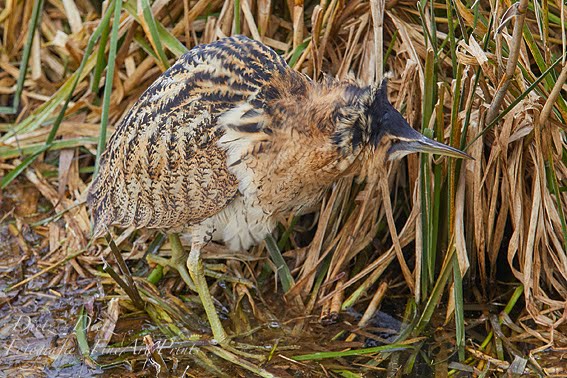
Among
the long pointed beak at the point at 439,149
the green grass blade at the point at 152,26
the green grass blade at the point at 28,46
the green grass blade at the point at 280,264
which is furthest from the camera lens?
the green grass blade at the point at 28,46

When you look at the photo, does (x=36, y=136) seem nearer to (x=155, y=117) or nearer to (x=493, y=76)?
(x=155, y=117)

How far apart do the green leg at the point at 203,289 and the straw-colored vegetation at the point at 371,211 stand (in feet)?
0.26

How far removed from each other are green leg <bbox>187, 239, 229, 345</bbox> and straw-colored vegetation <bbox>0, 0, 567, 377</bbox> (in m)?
0.08

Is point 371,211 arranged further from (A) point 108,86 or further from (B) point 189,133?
(A) point 108,86

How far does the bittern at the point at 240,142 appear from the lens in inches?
119

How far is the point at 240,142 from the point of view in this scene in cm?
313

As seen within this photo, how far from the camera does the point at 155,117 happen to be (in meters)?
3.26

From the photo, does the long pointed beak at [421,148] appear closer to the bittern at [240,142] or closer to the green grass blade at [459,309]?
the bittern at [240,142]

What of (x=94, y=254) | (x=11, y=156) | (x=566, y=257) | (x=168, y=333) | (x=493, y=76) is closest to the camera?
(x=493, y=76)

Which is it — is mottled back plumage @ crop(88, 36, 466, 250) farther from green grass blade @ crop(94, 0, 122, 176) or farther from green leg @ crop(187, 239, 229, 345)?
green grass blade @ crop(94, 0, 122, 176)

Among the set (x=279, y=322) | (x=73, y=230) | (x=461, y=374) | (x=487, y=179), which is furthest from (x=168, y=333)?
(x=487, y=179)

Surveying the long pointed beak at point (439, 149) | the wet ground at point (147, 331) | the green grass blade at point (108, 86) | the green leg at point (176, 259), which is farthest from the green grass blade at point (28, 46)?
the long pointed beak at point (439, 149)

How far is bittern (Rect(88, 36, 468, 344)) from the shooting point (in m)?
3.03

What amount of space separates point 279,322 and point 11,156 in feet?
5.17
